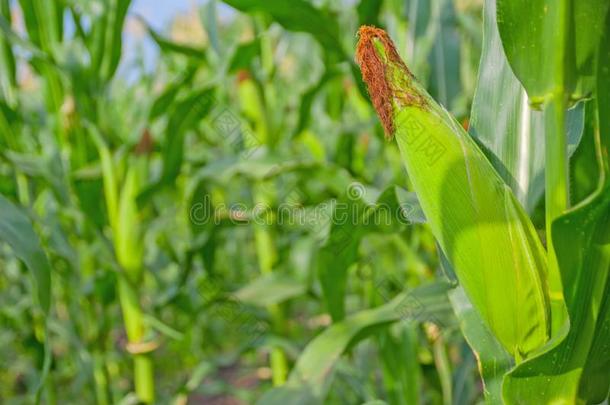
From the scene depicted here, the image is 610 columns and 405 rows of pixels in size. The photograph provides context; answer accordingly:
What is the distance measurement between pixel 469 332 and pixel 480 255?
14cm

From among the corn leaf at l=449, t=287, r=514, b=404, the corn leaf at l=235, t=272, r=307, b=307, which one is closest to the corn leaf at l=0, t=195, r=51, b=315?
the corn leaf at l=449, t=287, r=514, b=404

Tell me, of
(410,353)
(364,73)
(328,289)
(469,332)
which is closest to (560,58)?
(364,73)

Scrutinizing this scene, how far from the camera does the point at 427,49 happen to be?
1.38 meters

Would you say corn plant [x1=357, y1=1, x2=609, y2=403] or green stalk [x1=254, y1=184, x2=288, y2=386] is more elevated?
corn plant [x1=357, y1=1, x2=609, y2=403]

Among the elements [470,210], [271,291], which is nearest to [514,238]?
[470,210]

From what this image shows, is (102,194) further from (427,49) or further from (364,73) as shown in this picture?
(364,73)

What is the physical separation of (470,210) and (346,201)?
358mm

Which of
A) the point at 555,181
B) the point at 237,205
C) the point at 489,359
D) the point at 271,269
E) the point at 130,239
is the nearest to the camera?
the point at 555,181

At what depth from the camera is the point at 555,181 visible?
0.58 meters

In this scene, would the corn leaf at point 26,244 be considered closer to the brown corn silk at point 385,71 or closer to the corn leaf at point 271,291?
the brown corn silk at point 385,71

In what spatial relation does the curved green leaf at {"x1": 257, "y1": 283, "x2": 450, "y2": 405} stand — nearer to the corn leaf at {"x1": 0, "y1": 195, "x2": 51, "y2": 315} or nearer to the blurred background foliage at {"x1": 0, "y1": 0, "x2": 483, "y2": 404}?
the blurred background foliage at {"x1": 0, "y1": 0, "x2": 483, "y2": 404}

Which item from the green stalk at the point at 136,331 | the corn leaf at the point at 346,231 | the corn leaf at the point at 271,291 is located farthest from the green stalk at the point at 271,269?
the corn leaf at the point at 346,231

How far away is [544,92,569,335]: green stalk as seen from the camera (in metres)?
0.56

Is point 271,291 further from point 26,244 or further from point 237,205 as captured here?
point 26,244
